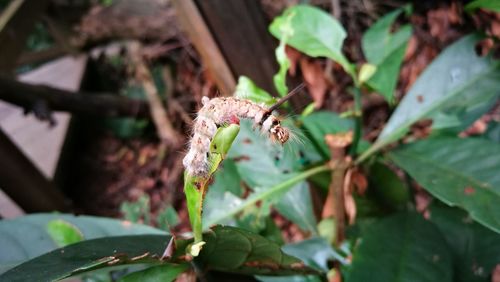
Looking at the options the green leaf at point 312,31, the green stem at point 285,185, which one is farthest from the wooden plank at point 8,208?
the green leaf at point 312,31

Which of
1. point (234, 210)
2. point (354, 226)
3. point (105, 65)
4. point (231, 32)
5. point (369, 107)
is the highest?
point (105, 65)

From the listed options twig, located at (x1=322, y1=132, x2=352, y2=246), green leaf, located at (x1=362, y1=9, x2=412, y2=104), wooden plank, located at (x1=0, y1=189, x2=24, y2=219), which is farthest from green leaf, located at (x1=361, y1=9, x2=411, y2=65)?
wooden plank, located at (x1=0, y1=189, x2=24, y2=219)

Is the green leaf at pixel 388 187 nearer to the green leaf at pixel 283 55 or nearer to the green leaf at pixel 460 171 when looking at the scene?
the green leaf at pixel 460 171

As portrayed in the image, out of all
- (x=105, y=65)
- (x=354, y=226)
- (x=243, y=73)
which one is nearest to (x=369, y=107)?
(x=243, y=73)

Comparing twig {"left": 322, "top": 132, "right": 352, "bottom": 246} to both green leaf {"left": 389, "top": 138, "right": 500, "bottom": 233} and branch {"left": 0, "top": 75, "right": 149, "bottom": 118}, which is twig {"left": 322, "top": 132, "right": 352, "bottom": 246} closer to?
green leaf {"left": 389, "top": 138, "right": 500, "bottom": 233}

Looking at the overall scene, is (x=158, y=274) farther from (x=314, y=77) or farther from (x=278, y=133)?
(x=314, y=77)

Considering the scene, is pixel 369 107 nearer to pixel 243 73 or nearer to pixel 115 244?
pixel 243 73

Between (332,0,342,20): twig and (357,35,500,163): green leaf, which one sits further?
(332,0,342,20): twig

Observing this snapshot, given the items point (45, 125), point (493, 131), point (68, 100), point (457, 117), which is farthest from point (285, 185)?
point (45, 125)
